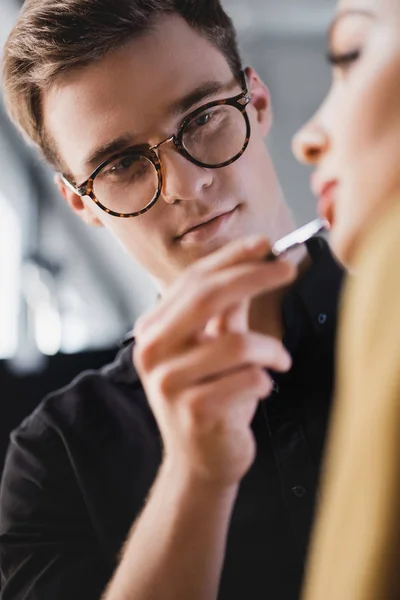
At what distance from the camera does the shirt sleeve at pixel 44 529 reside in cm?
42

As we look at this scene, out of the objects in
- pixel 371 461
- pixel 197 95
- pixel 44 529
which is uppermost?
pixel 197 95

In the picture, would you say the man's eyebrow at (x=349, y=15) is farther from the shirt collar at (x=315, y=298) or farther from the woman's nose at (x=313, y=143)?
the shirt collar at (x=315, y=298)

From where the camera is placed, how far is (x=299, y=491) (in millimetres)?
317

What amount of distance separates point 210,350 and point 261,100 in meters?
0.22

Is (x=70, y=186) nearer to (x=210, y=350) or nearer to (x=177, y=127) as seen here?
(x=177, y=127)

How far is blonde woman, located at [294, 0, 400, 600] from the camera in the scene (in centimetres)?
14

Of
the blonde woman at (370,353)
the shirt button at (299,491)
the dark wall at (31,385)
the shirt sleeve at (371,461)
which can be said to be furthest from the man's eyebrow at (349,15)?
the dark wall at (31,385)

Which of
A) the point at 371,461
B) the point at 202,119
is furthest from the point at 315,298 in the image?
the point at 371,461

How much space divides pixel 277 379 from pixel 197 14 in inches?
9.7

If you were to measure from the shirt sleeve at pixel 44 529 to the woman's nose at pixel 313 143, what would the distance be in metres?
0.31

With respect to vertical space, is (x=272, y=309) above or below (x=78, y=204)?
below

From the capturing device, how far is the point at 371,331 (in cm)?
14

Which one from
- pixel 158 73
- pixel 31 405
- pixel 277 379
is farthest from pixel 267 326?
pixel 31 405

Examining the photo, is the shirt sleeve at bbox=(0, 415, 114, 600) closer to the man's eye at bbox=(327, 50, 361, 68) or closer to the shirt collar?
the shirt collar
